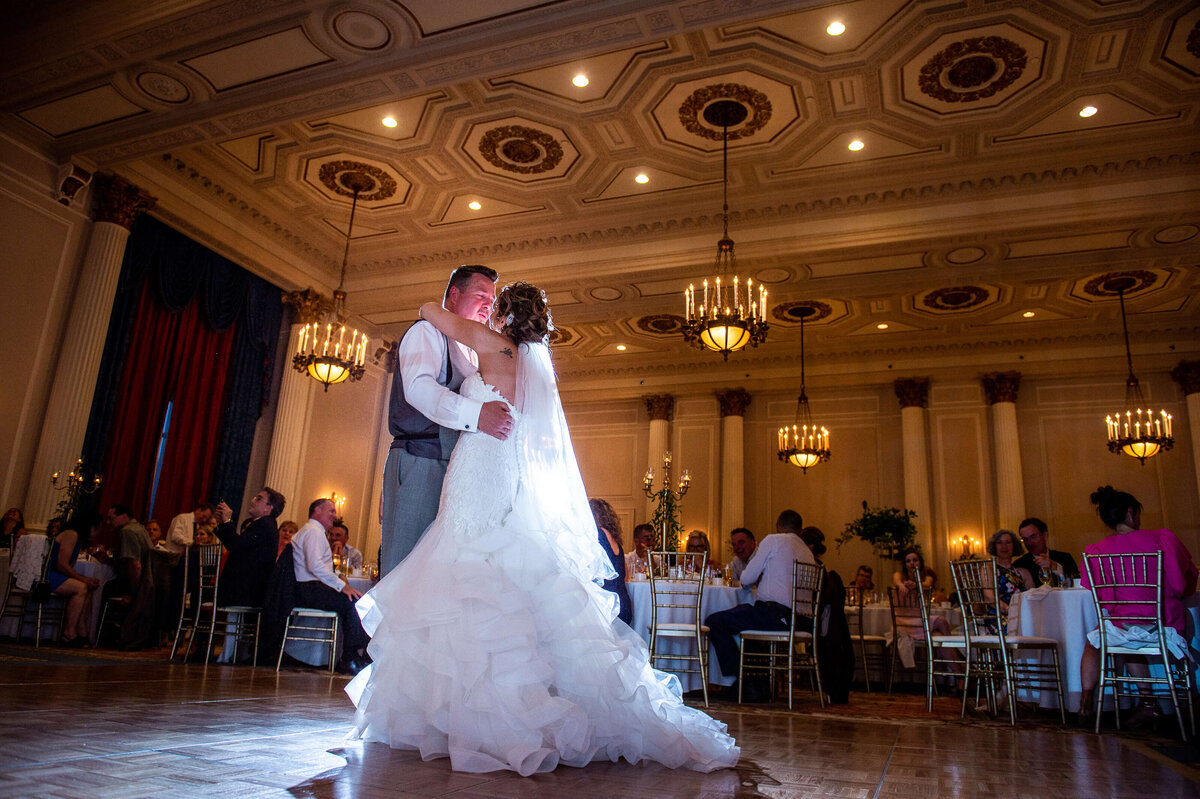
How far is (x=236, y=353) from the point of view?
9.13 meters

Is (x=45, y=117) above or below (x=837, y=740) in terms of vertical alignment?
above

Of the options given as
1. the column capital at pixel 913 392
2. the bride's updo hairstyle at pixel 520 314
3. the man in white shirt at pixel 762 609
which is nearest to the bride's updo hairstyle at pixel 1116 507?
the man in white shirt at pixel 762 609

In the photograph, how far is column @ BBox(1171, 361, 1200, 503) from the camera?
10484mm

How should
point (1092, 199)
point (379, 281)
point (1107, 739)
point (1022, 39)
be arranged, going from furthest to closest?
1. point (379, 281)
2. point (1092, 199)
3. point (1022, 39)
4. point (1107, 739)

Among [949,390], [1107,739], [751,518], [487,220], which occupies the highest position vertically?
[487,220]

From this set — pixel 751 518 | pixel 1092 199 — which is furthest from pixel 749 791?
pixel 751 518

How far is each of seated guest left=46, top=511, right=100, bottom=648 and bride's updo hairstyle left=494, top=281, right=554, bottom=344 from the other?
6.08m

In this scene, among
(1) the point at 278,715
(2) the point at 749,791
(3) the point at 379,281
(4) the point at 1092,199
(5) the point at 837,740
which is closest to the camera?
(2) the point at 749,791

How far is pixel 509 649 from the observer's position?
1.98 m

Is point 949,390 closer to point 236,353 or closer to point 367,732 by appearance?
point 236,353

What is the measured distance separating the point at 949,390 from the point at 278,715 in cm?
1158

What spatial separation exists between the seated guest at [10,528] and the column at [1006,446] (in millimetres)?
11742

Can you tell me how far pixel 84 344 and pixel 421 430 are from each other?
6287 millimetres

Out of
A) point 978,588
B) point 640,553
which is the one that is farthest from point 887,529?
point 978,588
